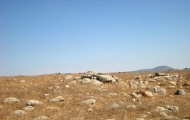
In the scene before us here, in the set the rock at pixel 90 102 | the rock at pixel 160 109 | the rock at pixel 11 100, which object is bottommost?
the rock at pixel 160 109

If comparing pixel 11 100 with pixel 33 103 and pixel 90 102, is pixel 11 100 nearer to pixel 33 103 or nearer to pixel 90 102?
pixel 33 103

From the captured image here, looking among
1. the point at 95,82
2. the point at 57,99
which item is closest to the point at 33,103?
the point at 57,99

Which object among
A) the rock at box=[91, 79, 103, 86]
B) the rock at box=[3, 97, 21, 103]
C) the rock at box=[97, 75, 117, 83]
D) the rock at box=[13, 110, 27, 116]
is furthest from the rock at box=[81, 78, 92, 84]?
the rock at box=[13, 110, 27, 116]

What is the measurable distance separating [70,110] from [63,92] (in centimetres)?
695

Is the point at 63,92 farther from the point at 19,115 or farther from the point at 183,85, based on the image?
the point at 183,85

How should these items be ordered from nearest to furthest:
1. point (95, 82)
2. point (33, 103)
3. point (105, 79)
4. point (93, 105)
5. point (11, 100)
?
point (33, 103), point (93, 105), point (11, 100), point (95, 82), point (105, 79)

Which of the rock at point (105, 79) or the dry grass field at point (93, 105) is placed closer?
the dry grass field at point (93, 105)

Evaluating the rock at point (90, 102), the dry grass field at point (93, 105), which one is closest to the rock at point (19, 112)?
the dry grass field at point (93, 105)

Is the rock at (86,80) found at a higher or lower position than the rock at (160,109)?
higher

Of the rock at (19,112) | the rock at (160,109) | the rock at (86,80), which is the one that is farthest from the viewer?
the rock at (86,80)

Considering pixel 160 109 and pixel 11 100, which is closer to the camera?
pixel 160 109

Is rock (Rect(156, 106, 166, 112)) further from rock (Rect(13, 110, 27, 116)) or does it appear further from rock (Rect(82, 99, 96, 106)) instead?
rock (Rect(13, 110, 27, 116))

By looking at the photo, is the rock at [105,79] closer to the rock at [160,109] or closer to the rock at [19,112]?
the rock at [160,109]

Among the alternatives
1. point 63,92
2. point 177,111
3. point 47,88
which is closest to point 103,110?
point 177,111
